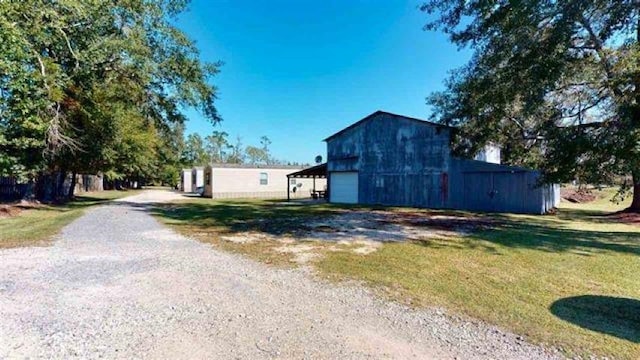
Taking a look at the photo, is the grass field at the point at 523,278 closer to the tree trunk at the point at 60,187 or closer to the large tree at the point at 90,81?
the large tree at the point at 90,81

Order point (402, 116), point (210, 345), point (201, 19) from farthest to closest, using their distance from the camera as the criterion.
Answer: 1. point (402, 116)
2. point (201, 19)
3. point (210, 345)

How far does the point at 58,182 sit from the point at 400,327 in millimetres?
26270

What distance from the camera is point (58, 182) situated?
23078 millimetres

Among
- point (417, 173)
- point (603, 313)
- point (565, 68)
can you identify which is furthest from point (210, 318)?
point (417, 173)

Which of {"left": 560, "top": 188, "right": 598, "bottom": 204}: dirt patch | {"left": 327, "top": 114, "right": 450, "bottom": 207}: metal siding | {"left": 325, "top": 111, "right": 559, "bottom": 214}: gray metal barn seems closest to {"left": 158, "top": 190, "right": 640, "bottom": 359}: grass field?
{"left": 325, "top": 111, "right": 559, "bottom": 214}: gray metal barn

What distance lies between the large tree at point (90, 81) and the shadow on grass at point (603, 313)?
13264 millimetres

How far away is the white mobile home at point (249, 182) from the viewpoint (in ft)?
105

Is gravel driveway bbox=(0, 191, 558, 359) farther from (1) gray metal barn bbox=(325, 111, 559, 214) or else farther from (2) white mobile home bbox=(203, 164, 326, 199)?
(2) white mobile home bbox=(203, 164, 326, 199)

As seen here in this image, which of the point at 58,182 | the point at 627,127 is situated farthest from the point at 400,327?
the point at 58,182

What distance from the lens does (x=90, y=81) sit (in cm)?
1562

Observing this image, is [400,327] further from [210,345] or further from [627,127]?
[627,127]

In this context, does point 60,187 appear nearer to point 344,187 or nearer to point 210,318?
point 344,187

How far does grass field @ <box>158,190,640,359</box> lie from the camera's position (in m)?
3.73

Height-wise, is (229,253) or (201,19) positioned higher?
(201,19)
